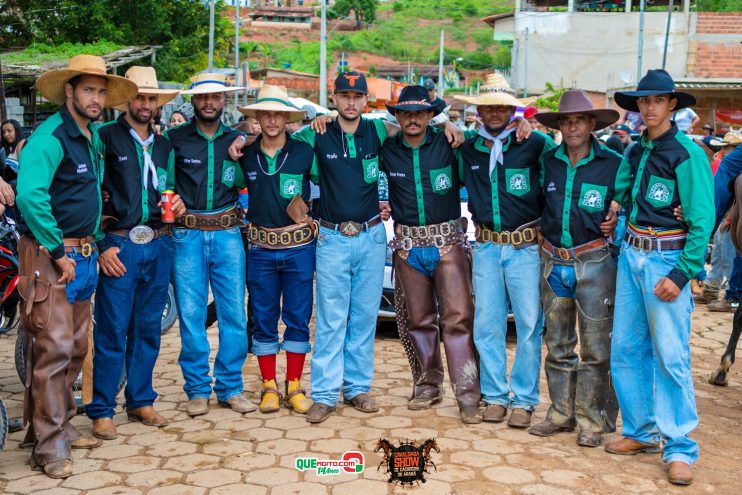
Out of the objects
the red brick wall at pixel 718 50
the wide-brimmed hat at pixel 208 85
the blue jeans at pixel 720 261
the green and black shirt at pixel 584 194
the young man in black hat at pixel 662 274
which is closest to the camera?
the young man in black hat at pixel 662 274

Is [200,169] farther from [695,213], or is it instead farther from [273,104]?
[695,213]

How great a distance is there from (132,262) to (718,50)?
47.6 m

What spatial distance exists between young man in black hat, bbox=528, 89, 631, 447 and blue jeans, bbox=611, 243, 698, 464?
213mm

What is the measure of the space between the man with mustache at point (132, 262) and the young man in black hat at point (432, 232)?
5.06 feet

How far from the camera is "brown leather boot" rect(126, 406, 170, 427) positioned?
19.4 feet

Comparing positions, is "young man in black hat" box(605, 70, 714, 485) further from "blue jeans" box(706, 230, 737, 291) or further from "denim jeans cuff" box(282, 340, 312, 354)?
"blue jeans" box(706, 230, 737, 291)

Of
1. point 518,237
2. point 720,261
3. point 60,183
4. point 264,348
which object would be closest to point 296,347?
point 264,348

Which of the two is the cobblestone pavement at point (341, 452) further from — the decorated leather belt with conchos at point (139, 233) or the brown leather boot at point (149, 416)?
the decorated leather belt with conchos at point (139, 233)

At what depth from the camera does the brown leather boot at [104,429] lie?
18.4 ft

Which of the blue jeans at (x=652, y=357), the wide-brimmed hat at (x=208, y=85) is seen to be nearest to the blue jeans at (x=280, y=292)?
the wide-brimmed hat at (x=208, y=85)

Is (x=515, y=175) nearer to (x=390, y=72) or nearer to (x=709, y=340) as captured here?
(x=709, y=340)

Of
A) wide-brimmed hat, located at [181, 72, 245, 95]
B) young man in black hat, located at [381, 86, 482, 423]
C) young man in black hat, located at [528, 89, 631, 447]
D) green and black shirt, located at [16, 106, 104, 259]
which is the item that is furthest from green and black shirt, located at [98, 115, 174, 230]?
young man in black hat, located at [528, 89, 631, 447]

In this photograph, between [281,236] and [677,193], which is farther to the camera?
[281,236]

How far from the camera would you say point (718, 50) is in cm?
4731
